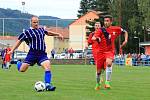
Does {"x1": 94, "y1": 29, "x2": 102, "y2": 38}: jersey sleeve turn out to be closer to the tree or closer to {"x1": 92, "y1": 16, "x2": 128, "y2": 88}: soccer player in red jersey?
{"x1": 92, "y1": 16, "x2": 128, "y2": 88}: soccer player in red jersey

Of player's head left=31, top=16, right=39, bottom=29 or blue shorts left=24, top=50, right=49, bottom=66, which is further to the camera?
blue shorts left=24, top=50, right=49, bottom=66

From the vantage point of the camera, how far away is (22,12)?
99.2 meters

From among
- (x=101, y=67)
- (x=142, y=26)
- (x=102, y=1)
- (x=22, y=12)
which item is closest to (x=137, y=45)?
(x=142, y=26)

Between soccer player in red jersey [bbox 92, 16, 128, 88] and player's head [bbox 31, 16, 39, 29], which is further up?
player's head [bbox 31, 16, 39, 29]

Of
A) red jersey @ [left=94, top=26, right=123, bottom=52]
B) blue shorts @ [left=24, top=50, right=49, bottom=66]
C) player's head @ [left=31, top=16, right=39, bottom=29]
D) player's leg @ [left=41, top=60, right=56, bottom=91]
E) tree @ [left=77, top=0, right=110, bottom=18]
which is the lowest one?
player's leg @ [left=41, top=60, right=56, bottom=91]

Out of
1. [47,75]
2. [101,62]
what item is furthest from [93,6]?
[47,75]

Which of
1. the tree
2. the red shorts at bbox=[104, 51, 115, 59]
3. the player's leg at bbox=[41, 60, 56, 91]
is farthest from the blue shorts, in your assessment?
the tree

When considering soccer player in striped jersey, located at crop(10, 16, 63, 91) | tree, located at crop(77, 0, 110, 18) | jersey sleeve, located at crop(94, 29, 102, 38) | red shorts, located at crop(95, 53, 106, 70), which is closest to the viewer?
soccer player in striped jersey, located at crop(10, 16, 63, 91)

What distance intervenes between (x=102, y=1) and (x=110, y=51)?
89965 millimetres

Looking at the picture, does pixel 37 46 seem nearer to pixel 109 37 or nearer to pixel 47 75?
pixel 47 75

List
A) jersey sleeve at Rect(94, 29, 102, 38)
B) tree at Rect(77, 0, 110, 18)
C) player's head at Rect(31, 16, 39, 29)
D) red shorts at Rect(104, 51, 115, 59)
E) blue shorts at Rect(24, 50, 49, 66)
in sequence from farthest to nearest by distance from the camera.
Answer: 1. tree at Rect(77, 0, 110, 18)
2. red shorts at Rect(104, 51, 115, 59)
3. jersey sleeve at Rect(94, 29, 102, 38)
4. blue shorts at Rect(24, 50, 49, 66)
5. player's head at Rect(31, 16, 39, 29)

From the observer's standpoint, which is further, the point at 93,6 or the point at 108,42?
the point at 93,6

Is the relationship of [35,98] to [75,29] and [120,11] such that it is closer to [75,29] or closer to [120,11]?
[120,11]

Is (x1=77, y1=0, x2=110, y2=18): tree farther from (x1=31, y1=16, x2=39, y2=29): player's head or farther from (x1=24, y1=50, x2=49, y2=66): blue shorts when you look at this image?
(x1=31, y1=16, x2=39, y2=29): player's head
